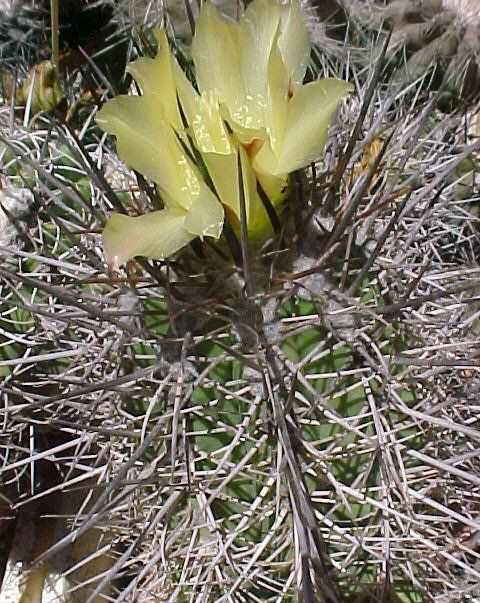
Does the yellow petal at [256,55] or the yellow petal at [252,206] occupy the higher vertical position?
the yellow petal at [256,55]

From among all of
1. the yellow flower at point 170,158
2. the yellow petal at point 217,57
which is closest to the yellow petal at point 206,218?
the yellow flower at point 170,158

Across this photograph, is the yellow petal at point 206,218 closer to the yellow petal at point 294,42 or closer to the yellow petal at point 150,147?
the yellow petal at point 150,147

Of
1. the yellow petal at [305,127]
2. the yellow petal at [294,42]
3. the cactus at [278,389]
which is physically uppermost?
the yellow petal at [294,42]

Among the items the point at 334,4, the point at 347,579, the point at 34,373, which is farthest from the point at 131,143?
the point at 334,4

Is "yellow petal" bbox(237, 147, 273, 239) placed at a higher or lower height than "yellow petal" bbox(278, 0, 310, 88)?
lower

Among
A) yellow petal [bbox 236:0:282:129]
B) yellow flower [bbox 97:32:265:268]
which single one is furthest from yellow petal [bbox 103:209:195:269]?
yellow petal [bbox 236:0:282:129]

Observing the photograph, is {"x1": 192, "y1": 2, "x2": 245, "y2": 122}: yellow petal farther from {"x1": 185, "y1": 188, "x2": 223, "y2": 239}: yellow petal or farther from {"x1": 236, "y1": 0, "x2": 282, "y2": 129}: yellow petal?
{"x1": 185, "y1": 188, "x2": 223, "y2": 239}: yellow petal

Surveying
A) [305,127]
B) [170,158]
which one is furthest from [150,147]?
[305,127]
